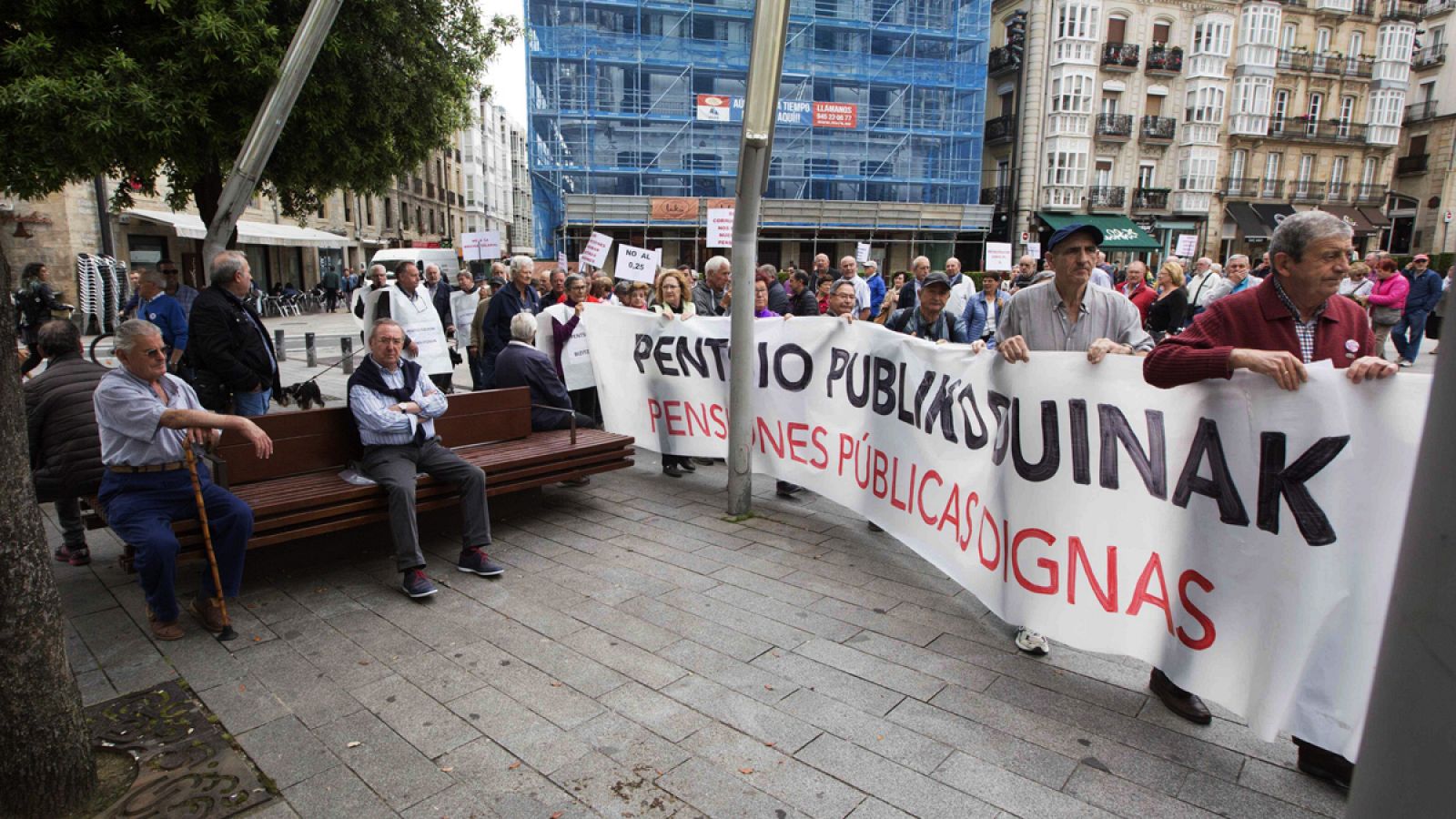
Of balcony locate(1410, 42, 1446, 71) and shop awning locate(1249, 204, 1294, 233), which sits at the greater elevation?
balcony locate(1410, 42, 1446, 71)

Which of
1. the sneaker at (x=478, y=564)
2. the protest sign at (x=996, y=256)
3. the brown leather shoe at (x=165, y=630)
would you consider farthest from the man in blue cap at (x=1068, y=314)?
the protest sign at (x=996, y=256)

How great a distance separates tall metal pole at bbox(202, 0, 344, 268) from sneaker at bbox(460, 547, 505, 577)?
363cm

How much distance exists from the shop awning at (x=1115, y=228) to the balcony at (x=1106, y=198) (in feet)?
1.60

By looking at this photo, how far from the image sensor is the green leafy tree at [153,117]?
2.54 m

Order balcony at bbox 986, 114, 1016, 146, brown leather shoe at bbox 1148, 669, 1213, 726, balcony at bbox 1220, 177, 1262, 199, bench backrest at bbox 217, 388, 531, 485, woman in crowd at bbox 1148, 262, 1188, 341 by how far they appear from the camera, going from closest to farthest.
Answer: brown leather shoe at bbox 1148, 669, 1213, 726
bench backrest at bbox 217, 388, 531, 485
woman in crowd at bbox 1148, 262, 1188, 341
balcony at bbox 986, 114, 1016, 146
balcony at bbox 1220, 177, 1262, 199

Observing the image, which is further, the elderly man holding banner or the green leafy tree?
the elderly man holding banner

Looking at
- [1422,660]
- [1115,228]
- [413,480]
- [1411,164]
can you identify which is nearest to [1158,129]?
[1115,228]

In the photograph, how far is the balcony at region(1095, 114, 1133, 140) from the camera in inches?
1559

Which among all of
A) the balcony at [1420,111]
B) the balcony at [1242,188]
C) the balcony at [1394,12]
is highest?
the balcony at [1394,12]

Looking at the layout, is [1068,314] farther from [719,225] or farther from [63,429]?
[719,225]

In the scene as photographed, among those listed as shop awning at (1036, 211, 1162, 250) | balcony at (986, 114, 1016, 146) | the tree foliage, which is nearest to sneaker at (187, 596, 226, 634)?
the tree foliage

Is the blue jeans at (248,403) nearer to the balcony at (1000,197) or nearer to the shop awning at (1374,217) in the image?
the balcony at (1000,197)

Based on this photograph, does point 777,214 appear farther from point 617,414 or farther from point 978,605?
point 978,605

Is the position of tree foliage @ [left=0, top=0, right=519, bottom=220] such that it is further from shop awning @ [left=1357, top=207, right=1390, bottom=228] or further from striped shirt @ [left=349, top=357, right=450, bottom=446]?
shop awning @ [left=1357, top=207, right=1390, bottom=228]
